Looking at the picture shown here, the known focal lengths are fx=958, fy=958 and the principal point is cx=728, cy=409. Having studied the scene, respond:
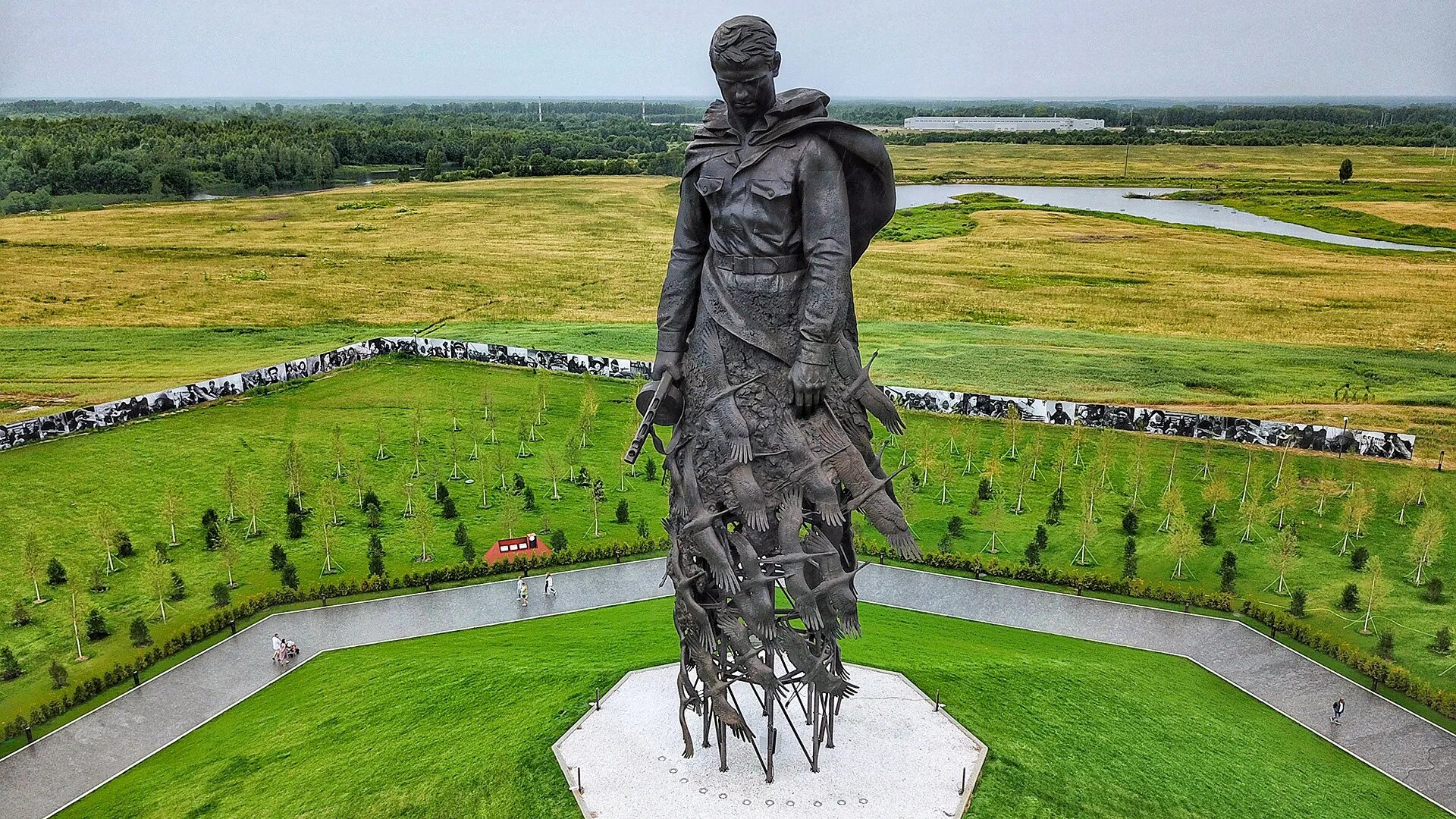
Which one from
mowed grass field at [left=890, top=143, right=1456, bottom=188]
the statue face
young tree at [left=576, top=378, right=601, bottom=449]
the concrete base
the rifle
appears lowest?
the concrete base

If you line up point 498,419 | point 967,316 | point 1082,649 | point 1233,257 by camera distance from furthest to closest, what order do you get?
point 1233,257 < point 967,316 < point 498,419 < point 1082,649

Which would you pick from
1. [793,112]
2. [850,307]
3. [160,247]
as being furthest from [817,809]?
[160,247]

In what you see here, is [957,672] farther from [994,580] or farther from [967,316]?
[967,316]

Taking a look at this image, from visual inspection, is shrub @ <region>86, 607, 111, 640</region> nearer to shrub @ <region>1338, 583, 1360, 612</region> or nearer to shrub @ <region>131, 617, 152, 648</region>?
shrub @ <region>131, 617, 152, 648</region>

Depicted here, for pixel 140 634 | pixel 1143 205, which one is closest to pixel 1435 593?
pixel 140 634

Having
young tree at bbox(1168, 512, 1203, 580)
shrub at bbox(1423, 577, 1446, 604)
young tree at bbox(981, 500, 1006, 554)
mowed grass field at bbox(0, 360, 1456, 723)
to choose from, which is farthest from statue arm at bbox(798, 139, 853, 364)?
shrub at bbox(1423, 577, 1446, 604)

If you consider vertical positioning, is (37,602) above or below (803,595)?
below

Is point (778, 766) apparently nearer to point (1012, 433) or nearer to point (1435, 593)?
point (1435, 593)
